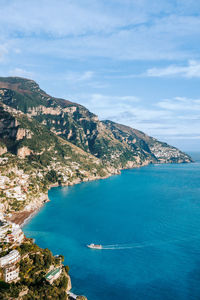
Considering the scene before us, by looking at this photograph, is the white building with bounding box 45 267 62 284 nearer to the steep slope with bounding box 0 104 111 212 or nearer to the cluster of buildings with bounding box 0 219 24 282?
the cluster of buildings with bounding box 0 219 24 282

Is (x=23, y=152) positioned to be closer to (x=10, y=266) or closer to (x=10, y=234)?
(x=10, y=234)

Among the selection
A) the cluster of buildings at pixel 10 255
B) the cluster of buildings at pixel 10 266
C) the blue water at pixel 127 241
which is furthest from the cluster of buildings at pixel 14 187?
the cluster of buildings at pixel 10 266

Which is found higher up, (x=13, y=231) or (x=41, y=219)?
(x=13, y=231)

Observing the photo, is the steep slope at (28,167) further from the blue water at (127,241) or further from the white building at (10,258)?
the white building at (10,258)

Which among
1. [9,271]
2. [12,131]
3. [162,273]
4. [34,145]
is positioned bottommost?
[162,273]

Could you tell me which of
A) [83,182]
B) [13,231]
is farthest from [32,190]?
[83,182]

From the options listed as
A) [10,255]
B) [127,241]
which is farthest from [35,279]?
[127,241]

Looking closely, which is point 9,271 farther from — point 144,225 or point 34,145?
point 34,145
